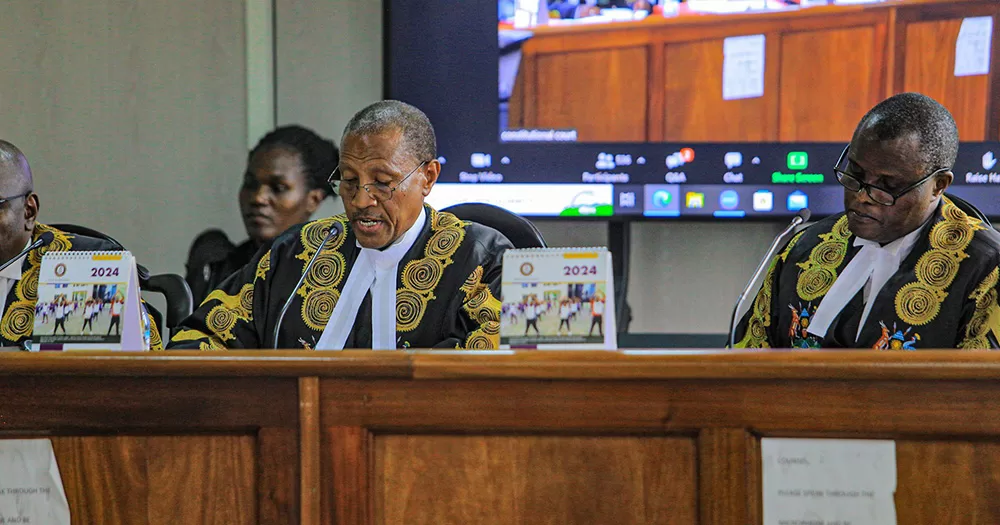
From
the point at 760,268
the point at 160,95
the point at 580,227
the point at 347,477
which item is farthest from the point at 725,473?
the point at 160,95

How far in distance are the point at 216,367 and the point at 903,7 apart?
2.54 m

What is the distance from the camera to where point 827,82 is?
3.14m

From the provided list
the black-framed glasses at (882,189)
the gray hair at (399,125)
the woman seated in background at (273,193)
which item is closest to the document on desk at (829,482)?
the black-framed glasses at (882,189)

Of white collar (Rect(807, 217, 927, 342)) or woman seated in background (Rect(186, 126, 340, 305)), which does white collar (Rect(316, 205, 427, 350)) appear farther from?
woman seated in background (Rect(186, 126, 340, 305))

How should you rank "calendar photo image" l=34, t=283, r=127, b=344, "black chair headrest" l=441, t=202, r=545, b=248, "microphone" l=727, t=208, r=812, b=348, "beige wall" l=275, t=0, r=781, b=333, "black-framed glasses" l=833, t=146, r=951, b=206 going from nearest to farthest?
"calendar photo image" l=34, t=283, r=127, b=344 → "microphone" l=727, t=208, r=812, b=348 → "black-framed glasses" l=833, t=146, r=951, b=206 → "black chair headrest" l=441, t=202, r=545, b=248 → "beige wall" l=275, t=0, r=781, b=333

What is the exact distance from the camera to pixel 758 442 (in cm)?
128

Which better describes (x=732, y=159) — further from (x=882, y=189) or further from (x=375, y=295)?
(x=375, y=295)

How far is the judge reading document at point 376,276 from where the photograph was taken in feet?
6.68

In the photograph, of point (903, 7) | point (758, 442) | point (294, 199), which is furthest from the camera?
point (294, 199)

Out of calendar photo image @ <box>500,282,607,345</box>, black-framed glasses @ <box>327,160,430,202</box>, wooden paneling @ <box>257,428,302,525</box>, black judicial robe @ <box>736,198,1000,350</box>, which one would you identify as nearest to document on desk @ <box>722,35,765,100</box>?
black judicial robe @ <box>736,198,1000,350</box>

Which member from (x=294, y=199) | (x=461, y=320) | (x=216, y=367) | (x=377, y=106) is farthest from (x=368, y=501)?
(x=294, y=199)

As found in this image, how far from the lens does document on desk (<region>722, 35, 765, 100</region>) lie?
3158 millimetres

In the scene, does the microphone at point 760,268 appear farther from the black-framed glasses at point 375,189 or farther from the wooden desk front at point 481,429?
the black-framed glasses at point 375,189

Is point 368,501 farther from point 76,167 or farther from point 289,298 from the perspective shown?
point 76,167
